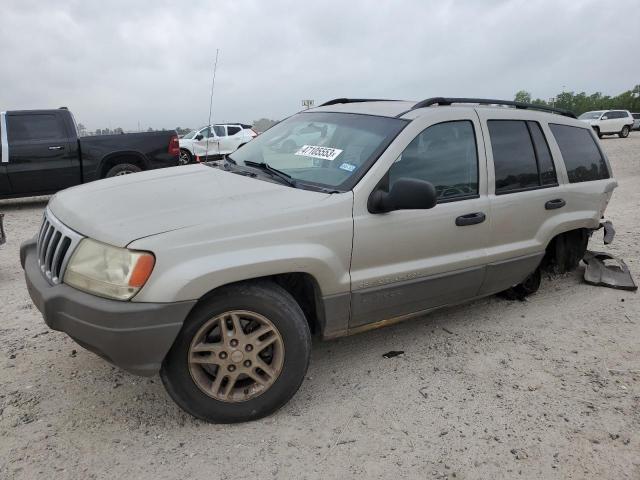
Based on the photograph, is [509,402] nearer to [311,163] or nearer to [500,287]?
[500,287]

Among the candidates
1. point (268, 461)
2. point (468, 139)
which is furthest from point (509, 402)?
point (468, 139)

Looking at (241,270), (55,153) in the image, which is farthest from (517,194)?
(55,153)

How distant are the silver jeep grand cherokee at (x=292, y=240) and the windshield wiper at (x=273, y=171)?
1 cm

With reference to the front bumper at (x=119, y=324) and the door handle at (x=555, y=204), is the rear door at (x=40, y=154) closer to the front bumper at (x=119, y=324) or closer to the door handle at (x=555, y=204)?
the front bumper at (x=119, y=324)

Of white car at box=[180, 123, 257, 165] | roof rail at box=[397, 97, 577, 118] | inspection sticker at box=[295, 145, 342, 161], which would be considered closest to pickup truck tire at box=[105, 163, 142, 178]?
inspection sticker at box=[295, 145, 342, 161]

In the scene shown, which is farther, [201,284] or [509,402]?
[509,402]

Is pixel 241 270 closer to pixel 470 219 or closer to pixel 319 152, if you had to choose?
pixel 319 152

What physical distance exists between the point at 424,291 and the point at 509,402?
83 centimetres

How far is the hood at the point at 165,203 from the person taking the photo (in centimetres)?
253

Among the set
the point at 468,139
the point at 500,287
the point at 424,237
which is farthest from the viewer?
the point at 500,287

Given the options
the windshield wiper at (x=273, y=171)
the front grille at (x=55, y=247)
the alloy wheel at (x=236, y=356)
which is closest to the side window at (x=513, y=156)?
the windshield wiper at (x=273, y=171)

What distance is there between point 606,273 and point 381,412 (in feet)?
10.7

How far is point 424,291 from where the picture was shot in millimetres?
3385

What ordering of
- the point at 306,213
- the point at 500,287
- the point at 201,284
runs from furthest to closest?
1. the point at 500,287
2. the point at 306,213
3. the point at 201,284
